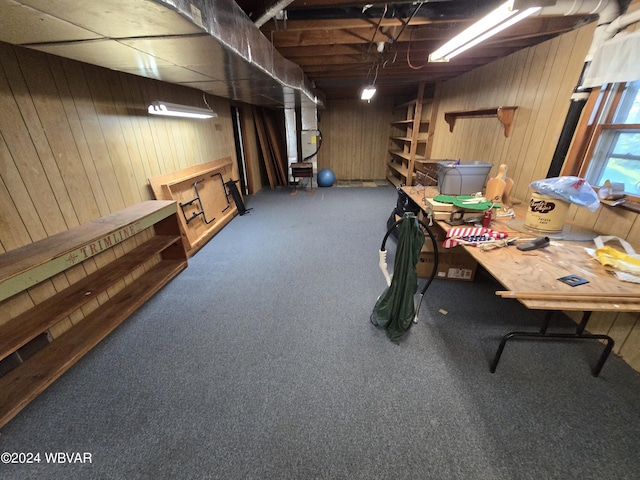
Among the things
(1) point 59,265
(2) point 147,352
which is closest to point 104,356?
(2) point 147,352

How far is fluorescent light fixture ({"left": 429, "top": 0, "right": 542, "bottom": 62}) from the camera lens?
127 cm

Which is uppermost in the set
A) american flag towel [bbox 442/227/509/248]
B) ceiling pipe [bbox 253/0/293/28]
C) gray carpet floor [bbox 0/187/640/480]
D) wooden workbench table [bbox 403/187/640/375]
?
ceiling pipe [bbox 253/0/293/28]

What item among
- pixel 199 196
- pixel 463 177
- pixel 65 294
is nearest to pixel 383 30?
Result: pixel 463 177

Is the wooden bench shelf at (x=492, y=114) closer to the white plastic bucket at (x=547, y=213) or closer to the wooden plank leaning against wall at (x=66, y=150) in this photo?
the white plastic bucket at (x=547, y=213)

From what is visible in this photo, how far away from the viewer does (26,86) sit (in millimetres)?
1636

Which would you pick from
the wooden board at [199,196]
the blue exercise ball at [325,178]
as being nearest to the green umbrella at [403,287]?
the wooden board at [199,196]

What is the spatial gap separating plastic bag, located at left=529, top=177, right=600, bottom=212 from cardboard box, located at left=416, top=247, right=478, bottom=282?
0.99 meters

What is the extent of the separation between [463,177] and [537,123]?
34.7 inches

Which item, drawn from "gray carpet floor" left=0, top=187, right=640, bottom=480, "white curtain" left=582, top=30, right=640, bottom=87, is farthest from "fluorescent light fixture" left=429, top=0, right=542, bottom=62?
"gray carpet floor" left=0, top=187, right=640, bottom=480

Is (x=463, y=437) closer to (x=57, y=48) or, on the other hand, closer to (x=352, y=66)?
(x=57, y=48)

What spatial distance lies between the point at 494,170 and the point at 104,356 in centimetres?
422

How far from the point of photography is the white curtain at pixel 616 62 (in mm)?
1562

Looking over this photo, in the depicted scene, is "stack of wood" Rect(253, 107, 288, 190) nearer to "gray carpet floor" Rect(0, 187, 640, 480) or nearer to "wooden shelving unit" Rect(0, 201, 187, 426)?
"wooden shelving unit" Rect(0, 201, 187, 426)

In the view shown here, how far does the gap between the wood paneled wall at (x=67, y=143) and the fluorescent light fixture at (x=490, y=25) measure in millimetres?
→ 2787
